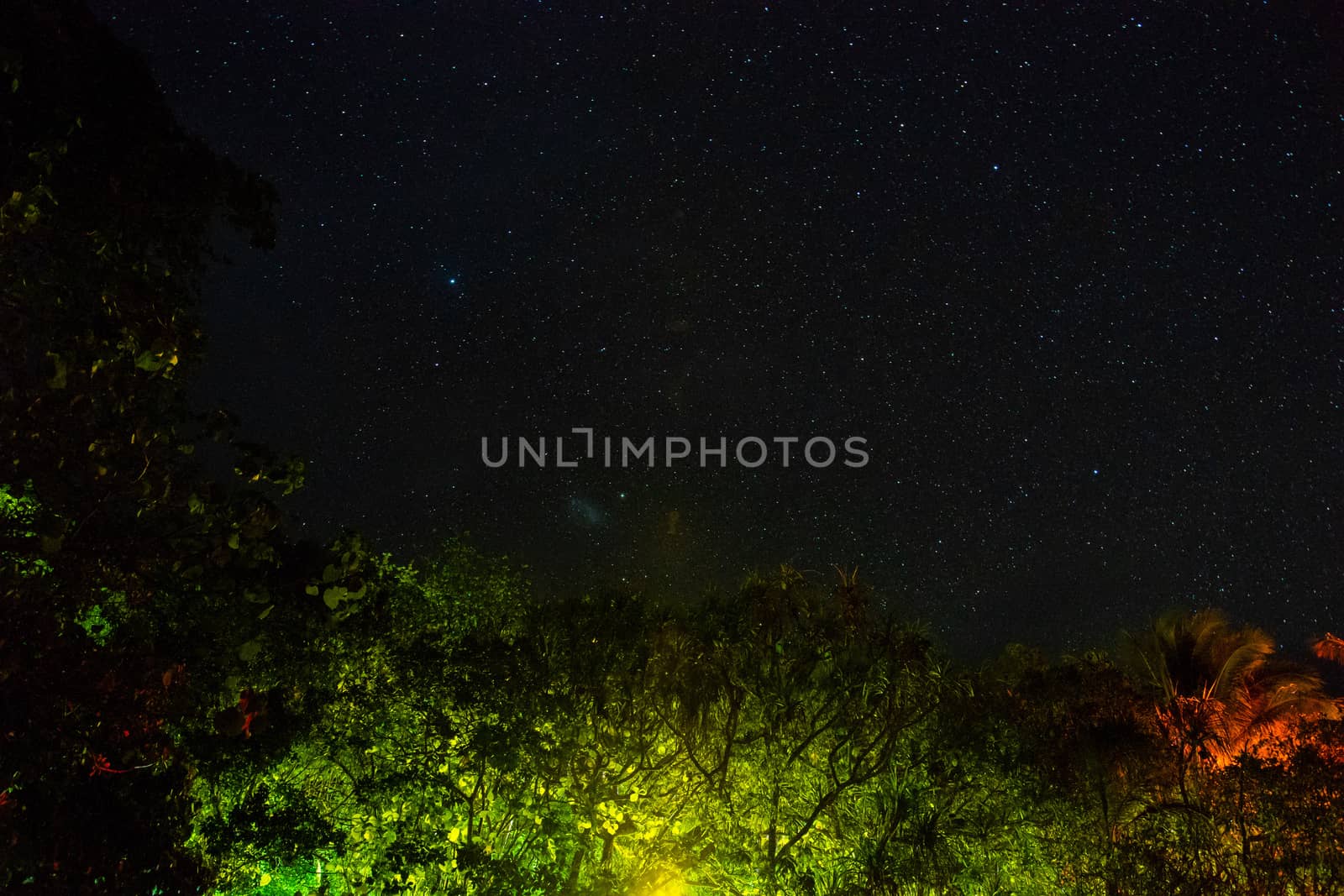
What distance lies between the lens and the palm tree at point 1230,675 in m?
17.2

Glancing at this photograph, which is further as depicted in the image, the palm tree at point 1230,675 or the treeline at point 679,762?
the palm tree at point 1230,675

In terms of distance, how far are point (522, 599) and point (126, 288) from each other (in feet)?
30.9

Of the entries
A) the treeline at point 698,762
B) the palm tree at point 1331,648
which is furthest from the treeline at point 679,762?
the palm tree at point 1331,648

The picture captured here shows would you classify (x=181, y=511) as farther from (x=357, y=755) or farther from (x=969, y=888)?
(x=969, y=888)

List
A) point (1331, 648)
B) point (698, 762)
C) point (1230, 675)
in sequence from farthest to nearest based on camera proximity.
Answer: point (1230, 675) → point (1331, 648) → point (698, 762)

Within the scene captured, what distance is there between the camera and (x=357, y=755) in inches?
439

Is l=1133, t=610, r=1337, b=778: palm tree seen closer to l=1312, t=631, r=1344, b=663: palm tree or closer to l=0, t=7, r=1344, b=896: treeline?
l=1312, t=631, r=1344, b=663: palm tree

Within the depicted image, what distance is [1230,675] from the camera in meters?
17.8

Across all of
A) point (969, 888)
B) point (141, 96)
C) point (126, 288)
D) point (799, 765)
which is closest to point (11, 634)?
point (126, 288)

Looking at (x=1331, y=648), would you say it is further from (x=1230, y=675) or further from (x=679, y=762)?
(x=679, y=762)

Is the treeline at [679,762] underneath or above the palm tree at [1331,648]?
underneath

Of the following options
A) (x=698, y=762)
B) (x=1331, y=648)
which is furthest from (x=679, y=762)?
(x=1331, y=648)

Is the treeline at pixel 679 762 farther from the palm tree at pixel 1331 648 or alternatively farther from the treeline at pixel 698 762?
the palm tree at pixel 1331 648

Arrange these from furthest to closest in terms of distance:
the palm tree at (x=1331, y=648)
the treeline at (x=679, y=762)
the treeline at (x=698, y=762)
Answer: the palm tree at (x=1331, y=648)
the treeline at (x=679, y=762)
the treeline at (x=698, y=762)
